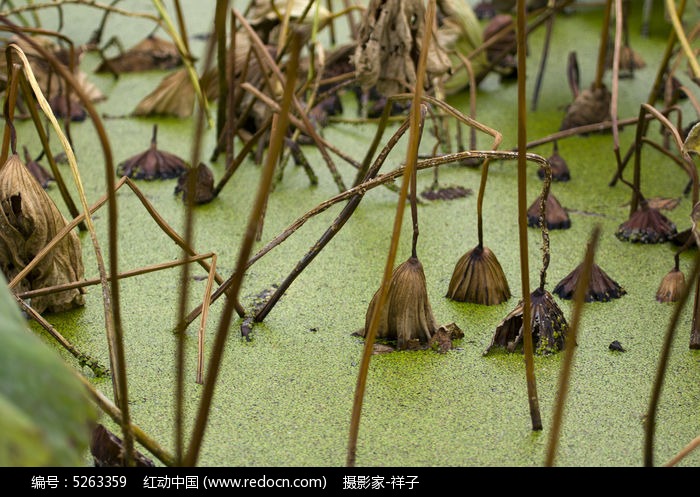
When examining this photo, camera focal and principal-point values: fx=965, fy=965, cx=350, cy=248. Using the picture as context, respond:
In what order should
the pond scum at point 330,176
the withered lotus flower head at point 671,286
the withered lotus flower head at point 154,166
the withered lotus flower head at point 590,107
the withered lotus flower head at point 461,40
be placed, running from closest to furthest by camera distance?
the pond scum at point 330,176 → the withered lotus flower head at point 671,286 → the withered lotus flower head at point 154,166 → the withered lotus flower head at point 590,107 → the withered lotus flower head at point 461,40

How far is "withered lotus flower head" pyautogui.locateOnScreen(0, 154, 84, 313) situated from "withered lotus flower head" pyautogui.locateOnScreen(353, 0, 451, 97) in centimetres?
75

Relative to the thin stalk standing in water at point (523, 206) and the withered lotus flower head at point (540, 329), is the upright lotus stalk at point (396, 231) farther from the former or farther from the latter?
the withered lotus flower head at point (540, 329)

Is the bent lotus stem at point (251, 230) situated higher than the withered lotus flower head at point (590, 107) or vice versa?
the bent lotus stem at point (251, 230)

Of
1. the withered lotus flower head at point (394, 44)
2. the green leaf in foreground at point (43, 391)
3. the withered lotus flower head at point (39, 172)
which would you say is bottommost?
the withered lotus flower head at point (39, 172)

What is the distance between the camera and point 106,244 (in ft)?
5.90

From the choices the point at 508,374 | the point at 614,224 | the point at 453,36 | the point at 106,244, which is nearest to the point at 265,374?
the point at 508,374

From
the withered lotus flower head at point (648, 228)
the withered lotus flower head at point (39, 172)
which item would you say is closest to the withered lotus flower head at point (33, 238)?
the withered lotus flower head at point (39, 172)

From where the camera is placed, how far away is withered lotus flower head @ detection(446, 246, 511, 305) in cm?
156

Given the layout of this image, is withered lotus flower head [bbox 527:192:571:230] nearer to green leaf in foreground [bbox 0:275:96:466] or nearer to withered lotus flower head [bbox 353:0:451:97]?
withered lotus flower head [bbox 353:0:451:97]

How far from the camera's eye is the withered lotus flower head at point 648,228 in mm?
1797

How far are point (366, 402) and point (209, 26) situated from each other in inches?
82.1

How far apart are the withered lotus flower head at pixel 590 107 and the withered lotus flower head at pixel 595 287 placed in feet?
2.65
